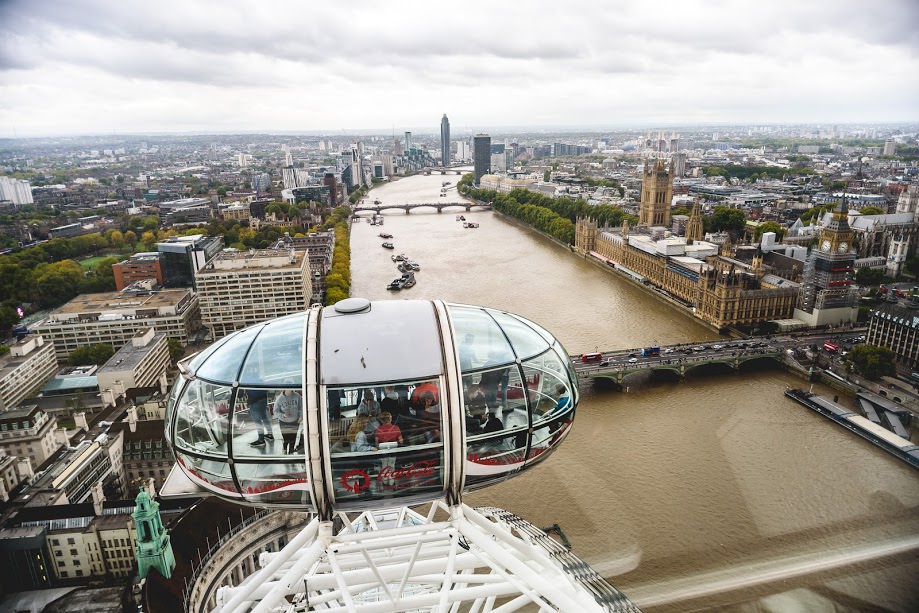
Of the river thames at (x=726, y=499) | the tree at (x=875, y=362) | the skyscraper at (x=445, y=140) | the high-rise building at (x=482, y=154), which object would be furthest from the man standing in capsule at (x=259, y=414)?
the skyscraper at (x=445, y=140)

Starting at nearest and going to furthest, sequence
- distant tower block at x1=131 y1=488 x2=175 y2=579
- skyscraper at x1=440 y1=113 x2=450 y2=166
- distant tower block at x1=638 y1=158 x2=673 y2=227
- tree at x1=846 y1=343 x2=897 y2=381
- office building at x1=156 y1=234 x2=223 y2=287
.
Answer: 1. distant tower block at x1=131 y1=488 x2=175 y2=579
2. tree at x1=846 y1=343 x2=897 y2=381
3. office building at x1=156 y1=234 x2=223 y2=287
4. distant tower block at x1=638 y1=158 x2=673 y2=227
5. skyscraper at x1=440 y1=113 x2=450 y2=166

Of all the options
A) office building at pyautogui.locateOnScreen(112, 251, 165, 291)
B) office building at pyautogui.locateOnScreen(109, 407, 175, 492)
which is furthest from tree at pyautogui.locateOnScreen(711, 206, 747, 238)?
office building at pyautogui.locateOnScreen(109, 407, 175, 492)

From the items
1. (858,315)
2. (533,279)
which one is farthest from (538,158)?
(858,315)

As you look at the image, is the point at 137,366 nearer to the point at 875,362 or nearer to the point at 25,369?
the point at 25,369

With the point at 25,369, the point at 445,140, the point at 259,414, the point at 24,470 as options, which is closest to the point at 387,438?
the point at 259,414

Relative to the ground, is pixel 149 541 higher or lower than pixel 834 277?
lower

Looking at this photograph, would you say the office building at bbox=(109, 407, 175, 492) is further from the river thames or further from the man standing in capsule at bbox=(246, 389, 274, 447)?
the man standing in capsule at bbox=(246, 389, 274, 447)
